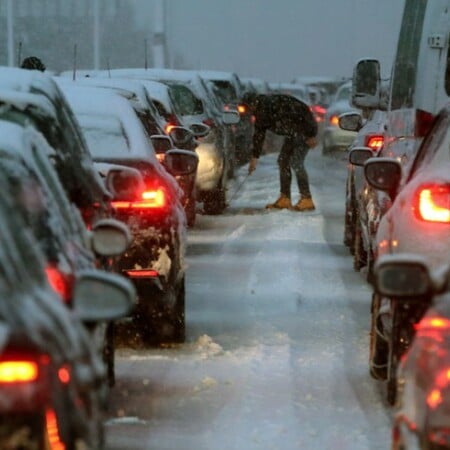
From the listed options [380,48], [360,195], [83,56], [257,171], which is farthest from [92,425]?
[83,56]

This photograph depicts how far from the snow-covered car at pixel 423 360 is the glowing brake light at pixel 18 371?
1.27 meters

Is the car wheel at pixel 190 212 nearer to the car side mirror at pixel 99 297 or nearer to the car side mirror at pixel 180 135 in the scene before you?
the car side mirror at pixel 180 135

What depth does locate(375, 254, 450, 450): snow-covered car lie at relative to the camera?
4.50 metres

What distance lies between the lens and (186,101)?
20016 mm

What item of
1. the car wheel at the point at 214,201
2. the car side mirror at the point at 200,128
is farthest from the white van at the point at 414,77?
the car wheel at the point at 214,201

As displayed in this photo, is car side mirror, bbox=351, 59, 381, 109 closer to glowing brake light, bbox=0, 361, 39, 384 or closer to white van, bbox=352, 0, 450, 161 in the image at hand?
white van, bbox=352, 0, 450, 161

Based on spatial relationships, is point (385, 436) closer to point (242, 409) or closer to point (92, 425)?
point (242, 409)

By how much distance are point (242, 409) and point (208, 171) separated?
11223 millimetres

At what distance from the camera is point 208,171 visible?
1892 centimetres

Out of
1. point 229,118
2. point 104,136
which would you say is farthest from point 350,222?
point 104,136

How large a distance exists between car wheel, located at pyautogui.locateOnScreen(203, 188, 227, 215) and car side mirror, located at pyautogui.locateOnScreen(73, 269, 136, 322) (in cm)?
1488

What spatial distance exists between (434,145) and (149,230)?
220 centimetres

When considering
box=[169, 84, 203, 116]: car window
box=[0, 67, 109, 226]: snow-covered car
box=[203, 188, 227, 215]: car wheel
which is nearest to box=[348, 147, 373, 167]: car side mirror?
box=[0, 67, 109, 226]: snow-covered car

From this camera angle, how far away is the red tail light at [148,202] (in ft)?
30.9
